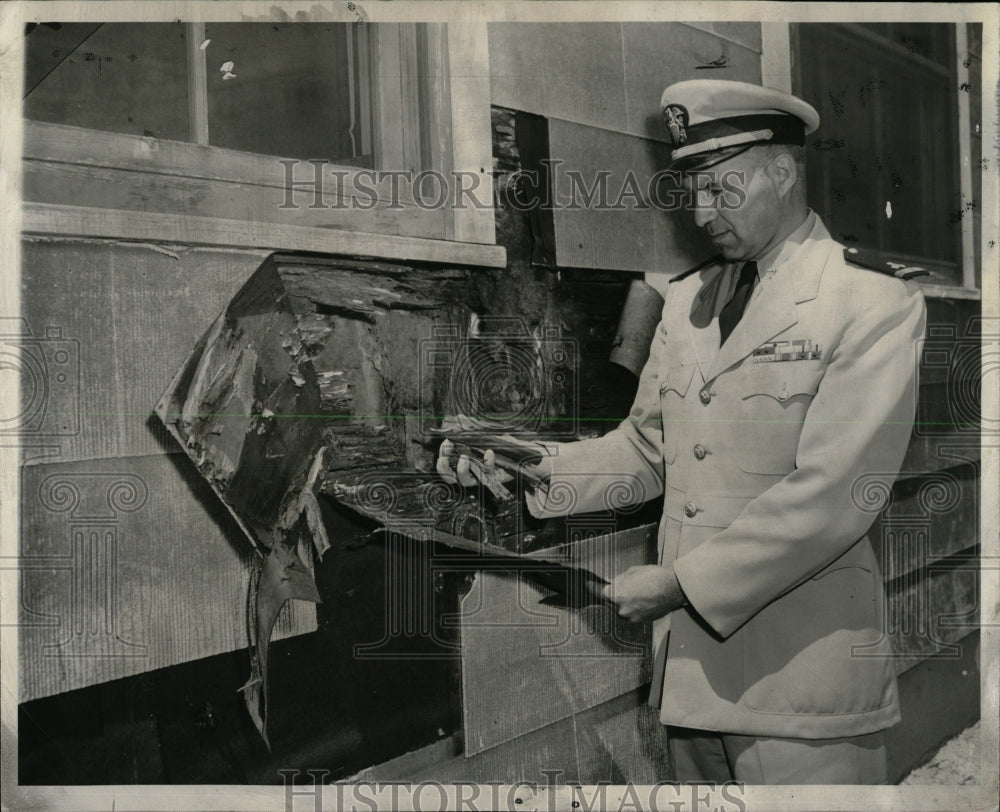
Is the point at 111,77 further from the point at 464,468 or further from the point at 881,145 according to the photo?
the point at 881,145

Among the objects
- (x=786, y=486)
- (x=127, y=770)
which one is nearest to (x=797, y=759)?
(x=786, y=486)

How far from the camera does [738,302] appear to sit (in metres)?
1.79

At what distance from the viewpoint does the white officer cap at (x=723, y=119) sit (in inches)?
69.2

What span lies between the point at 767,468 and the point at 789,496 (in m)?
0.07

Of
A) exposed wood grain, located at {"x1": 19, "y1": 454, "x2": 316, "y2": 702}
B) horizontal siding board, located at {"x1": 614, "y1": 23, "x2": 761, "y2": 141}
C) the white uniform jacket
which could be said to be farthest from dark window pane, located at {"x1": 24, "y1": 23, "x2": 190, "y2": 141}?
the white uniform jacket

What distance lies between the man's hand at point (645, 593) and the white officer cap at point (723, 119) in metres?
0.87

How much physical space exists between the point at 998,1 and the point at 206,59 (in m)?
1.76

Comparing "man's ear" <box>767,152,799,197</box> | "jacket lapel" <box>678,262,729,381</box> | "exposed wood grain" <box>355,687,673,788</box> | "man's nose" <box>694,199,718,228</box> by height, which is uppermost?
"man's ear" <box>767,152,799,197</box>

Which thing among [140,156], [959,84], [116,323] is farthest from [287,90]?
[959,84]

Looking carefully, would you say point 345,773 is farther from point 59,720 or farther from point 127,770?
point 59,720

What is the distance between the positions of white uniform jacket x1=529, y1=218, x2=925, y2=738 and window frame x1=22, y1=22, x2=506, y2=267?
56 centimetres

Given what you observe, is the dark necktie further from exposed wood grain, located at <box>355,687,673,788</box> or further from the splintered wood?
exposed wood grain, located at <box>355,687,673,788</box>

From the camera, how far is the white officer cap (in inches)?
69.2

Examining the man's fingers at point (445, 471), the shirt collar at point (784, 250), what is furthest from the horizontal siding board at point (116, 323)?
the shirt collar at point (784, 250)
